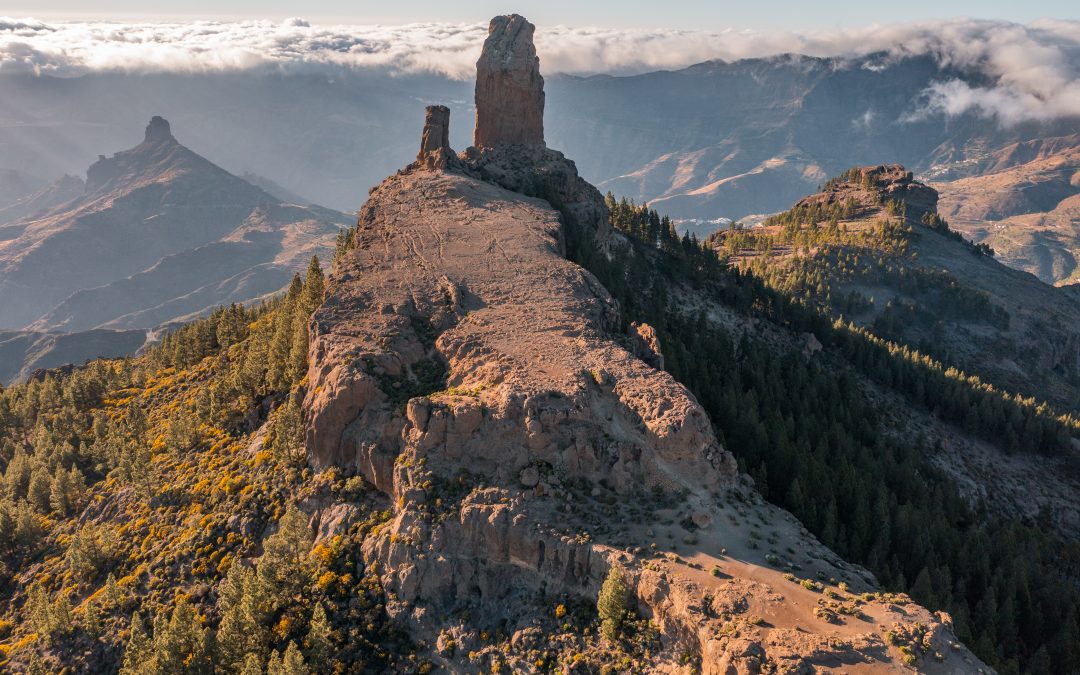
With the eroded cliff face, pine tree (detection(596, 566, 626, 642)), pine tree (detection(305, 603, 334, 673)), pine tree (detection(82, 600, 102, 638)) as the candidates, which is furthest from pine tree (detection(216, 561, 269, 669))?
pine tree (detection(596, 566, 626, 642))

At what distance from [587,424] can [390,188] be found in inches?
3165

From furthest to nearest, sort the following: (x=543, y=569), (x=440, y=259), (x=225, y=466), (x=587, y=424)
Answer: (x=440, y=259), (x=225, y=466), (x=587, y=424), (x=543, y=569)

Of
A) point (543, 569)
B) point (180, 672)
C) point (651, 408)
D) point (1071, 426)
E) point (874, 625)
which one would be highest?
point (651, 408)

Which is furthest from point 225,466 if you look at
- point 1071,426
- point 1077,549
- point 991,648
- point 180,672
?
point 1071,426

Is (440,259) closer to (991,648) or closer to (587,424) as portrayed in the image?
(587,424)

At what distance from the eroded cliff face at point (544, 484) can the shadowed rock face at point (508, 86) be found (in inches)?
3081

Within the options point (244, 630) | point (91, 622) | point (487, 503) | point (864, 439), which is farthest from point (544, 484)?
point (864, 439)

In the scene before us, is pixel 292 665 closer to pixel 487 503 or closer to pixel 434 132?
pixel 487 503

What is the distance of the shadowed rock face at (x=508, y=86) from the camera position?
167125mm

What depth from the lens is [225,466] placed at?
98188 mm

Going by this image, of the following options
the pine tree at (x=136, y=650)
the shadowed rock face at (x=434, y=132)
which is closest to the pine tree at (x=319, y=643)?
the pine tree at (x=136, y=650)

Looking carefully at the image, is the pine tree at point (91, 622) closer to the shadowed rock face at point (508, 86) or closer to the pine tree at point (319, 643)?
the pine tree at point (319, 643)

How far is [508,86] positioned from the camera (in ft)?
552

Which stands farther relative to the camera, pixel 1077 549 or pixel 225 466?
pixel 1077 549
